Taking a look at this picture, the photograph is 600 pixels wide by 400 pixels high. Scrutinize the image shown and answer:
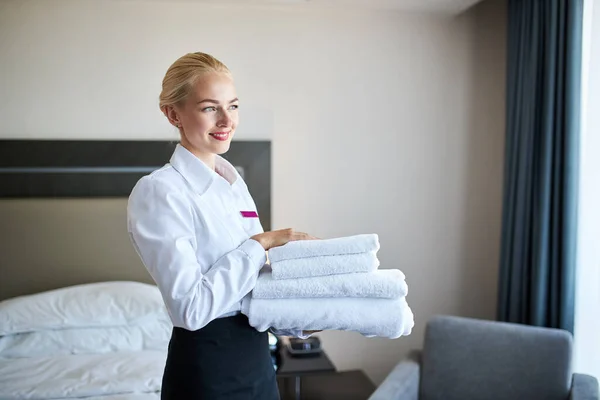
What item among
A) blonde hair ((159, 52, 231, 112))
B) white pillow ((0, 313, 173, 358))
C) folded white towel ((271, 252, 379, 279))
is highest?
blonde hair ((159, 52, 231, 112))

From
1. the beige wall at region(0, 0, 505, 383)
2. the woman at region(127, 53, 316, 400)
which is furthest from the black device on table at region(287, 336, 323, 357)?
the woman at region(127, 53, 316, 400)

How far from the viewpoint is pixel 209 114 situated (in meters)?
1.25

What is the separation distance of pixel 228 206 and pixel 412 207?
7.08 feet

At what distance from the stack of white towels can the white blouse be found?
45 mm

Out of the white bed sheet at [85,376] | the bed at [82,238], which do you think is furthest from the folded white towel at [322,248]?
the bed at [82,238]

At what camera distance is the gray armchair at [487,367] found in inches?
96.1

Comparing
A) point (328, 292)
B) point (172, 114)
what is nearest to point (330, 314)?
point (328, 292)

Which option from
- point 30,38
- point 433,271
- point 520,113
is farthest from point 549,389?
point 30,38

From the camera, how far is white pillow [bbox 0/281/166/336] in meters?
2.54

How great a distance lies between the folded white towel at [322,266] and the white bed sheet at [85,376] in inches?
45.3

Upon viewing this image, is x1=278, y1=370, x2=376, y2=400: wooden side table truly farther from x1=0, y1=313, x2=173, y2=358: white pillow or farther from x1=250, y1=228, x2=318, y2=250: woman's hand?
x1=250, y1=228, x2=318, y2=250: woman's hand

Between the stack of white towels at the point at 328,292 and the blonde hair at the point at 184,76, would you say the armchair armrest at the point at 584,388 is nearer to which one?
the stack of white towels at the point at 328,292

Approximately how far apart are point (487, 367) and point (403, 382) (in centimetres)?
37

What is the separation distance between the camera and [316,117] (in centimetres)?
317
